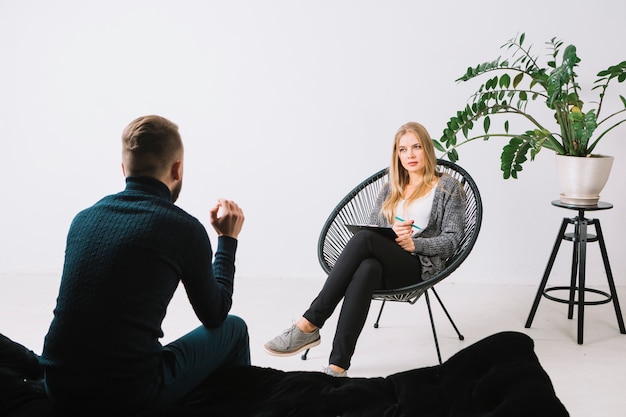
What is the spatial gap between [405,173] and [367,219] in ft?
1.01

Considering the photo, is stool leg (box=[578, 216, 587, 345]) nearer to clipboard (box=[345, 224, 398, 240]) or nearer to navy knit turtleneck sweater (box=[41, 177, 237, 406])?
clipboard (box=[345, 224, 398, 240])

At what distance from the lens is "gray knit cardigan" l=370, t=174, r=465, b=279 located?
9.29 ft

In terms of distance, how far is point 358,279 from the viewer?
2689 mm

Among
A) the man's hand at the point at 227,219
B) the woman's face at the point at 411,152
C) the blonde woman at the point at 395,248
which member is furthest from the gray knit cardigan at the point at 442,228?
the man's hand at the point at 227,219

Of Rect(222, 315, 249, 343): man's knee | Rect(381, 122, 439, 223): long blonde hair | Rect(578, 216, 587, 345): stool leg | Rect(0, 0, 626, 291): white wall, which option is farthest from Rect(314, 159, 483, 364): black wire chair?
Rect(222, 315, 249, 343): man's knee

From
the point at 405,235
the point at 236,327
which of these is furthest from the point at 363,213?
the point at 236,327

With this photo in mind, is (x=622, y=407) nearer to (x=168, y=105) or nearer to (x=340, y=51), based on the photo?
(x=340, y=51)

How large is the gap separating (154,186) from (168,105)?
2.68m

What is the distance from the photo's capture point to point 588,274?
402 centimetres

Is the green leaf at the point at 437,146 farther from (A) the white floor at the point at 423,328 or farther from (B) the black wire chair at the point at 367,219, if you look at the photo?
(A) the white floor at the point at 423,328

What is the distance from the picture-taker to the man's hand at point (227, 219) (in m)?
1.80

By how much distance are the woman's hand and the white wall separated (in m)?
1.27

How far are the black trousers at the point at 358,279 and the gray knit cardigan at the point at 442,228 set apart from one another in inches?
2.1

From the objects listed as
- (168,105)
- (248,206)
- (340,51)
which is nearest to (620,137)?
(340,51)
